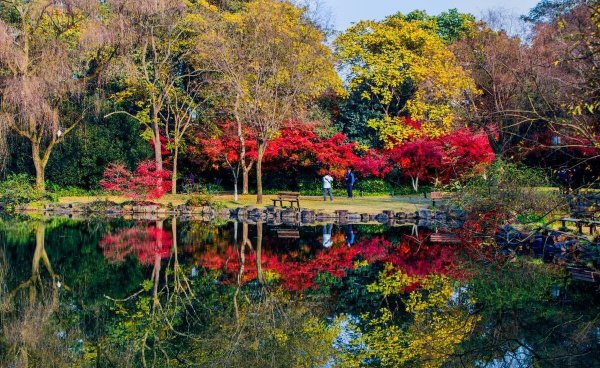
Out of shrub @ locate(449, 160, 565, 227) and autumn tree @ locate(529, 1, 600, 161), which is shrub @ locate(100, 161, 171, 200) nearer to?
shrub @ locate(449, 160, 565, 227)

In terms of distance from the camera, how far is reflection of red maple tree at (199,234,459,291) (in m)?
14.1

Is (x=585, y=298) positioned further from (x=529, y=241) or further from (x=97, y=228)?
(x=97, y=228)

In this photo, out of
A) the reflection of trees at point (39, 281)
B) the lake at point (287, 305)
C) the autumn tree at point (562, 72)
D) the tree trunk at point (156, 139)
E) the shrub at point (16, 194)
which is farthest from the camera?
the tree trunk at point (156, 139)

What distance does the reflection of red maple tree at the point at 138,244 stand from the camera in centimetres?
1636

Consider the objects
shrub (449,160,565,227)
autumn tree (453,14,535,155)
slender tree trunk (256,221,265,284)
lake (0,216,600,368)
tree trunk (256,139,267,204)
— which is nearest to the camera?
lake (0,216,600,368)

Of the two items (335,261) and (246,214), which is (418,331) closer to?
(335,261)

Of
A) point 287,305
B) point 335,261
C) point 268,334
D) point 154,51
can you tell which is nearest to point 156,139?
point 154,51

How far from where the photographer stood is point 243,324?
398 inches

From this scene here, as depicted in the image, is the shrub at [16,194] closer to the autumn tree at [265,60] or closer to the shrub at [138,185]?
the shrub at [138,185]

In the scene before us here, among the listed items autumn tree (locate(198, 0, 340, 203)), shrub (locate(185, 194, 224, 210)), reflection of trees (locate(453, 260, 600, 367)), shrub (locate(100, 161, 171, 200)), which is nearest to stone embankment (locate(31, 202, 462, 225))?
shrub (locate(185, 194, 224, 210))

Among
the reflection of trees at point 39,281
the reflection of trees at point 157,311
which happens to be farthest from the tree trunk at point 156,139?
the reflection of trees at point 157,311

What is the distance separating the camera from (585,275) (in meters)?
13.6

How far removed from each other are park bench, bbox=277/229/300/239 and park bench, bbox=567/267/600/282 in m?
8.37

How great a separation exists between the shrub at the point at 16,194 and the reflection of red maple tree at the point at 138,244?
810 centimetres
